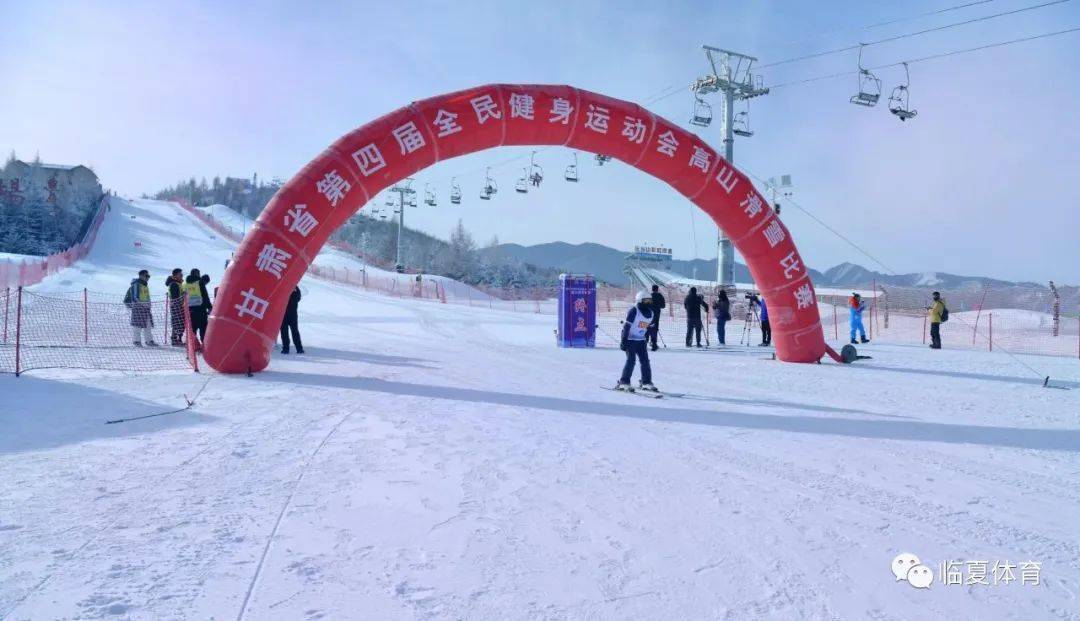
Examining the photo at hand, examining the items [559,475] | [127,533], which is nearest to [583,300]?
[559,475]

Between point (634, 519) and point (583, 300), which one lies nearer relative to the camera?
point (634, 519)

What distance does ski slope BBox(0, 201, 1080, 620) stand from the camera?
3.11 metres

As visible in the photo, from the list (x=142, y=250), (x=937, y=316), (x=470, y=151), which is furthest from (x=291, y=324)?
(x=142, y=250)

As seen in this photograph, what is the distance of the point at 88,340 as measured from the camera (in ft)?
42.8

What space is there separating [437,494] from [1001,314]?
24.0 metres

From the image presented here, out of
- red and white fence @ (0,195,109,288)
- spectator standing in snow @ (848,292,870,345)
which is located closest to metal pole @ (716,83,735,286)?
spectator standing in snow @ (848,292,870,345)

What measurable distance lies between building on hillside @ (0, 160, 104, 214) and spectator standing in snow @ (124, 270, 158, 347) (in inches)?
2515

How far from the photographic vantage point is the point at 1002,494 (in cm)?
474

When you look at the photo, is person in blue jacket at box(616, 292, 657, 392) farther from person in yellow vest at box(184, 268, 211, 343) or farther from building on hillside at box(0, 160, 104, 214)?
building on hillside at box(0, 160, 104, 214)

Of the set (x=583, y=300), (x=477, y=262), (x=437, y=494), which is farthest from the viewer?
(x=477, y=262)

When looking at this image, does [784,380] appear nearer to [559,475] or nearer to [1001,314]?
[559,475]

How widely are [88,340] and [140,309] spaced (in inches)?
72.0

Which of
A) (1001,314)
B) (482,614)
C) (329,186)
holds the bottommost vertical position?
(482,614)

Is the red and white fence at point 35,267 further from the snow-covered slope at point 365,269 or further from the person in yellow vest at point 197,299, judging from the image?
the snow-covered slope at point 365,269
